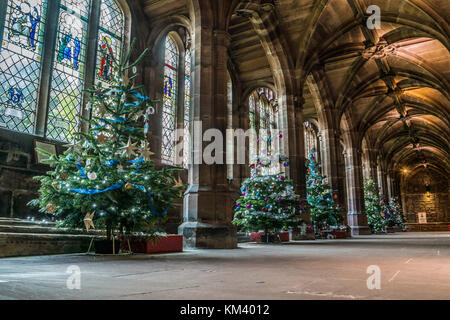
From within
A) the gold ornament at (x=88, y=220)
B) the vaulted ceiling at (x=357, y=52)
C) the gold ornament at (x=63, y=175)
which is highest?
the vaulted ceiling at (x=357, y=52)

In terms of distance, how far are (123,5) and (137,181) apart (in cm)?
971

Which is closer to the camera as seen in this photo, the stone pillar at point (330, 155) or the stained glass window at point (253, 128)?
the stained glass window at point (253, 128)

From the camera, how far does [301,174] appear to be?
1477 cm

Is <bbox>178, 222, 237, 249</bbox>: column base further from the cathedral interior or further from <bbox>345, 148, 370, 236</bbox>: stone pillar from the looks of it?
<bbox>345, 148, 370, 236</bbox>: stone pillar

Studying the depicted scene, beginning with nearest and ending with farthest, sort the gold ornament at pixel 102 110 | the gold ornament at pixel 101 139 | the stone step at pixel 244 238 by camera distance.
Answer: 1. the gold ornament at pixel 101 139
2. the gold ornament at pixel 102 110
3. the stone step at pixel 244 238

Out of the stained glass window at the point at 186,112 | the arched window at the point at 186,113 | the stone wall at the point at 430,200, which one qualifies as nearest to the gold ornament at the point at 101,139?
the arched window at the point at 186,113

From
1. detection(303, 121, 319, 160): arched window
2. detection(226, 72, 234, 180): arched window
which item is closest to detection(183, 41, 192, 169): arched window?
detection(226, 72, 234, 180): arched window

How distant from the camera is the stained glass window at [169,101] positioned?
558 inches

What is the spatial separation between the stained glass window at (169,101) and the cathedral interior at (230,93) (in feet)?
0.19

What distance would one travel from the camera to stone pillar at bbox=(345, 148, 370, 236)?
23.2m

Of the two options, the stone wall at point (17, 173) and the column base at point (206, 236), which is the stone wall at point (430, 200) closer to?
the column base at point (206, 236)

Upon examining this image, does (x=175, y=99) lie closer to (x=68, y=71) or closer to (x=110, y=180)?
(x=68, y=71)
